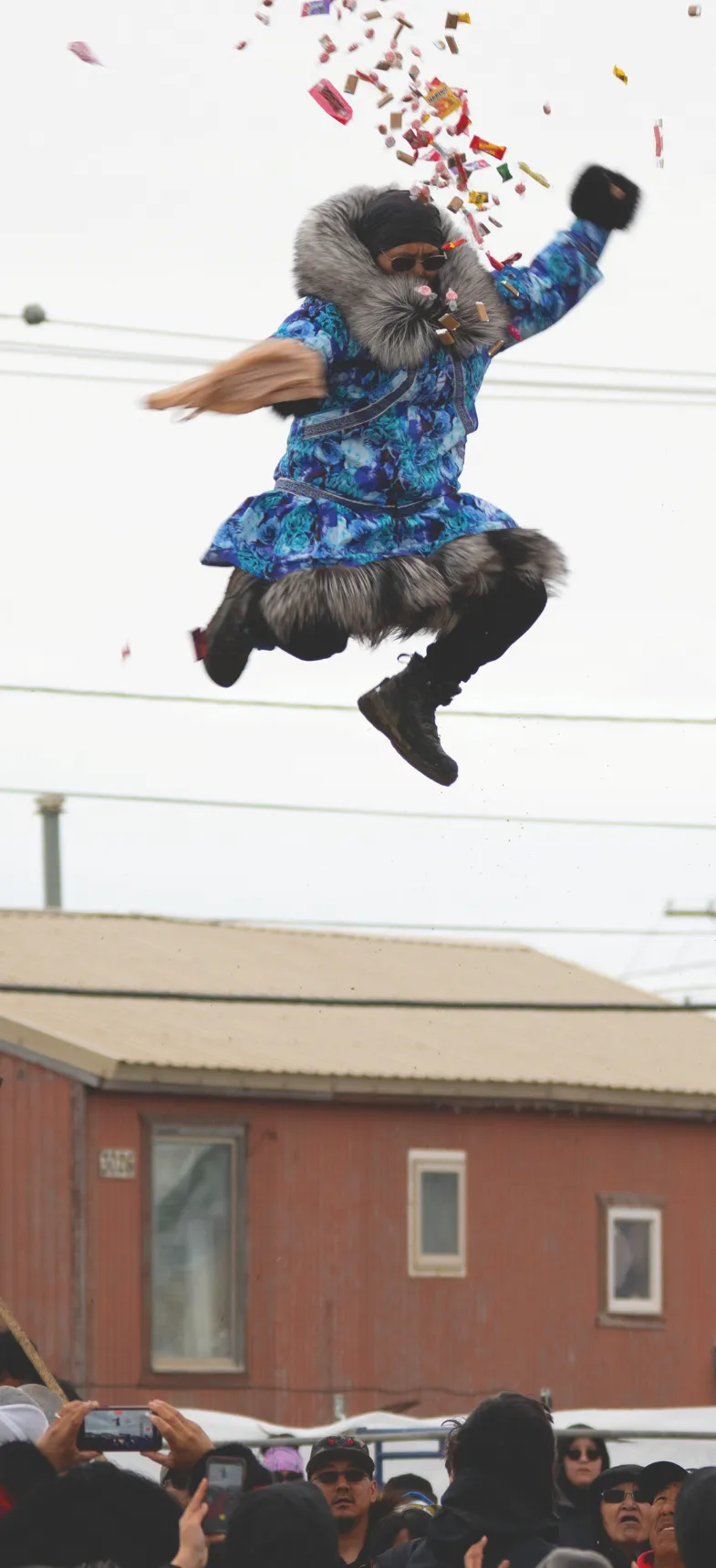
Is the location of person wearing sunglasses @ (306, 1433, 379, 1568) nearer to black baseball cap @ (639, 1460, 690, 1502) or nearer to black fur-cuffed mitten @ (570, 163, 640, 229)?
black baseball cap @ (639, 1460, 690, 1502)

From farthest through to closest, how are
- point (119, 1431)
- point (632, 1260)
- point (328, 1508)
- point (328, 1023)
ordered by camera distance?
point (632, 1260), point (328, 1023), point (119, 1431), point (328, 1508)

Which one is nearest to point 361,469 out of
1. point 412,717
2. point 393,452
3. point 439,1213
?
point 393,452

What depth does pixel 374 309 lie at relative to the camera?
6402 millimetres

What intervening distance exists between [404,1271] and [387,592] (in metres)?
12.9

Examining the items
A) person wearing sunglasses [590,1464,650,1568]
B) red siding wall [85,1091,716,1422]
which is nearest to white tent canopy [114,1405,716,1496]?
person wearing sunglasses [590,1464,650,1568]

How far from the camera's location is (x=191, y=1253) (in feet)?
58.2

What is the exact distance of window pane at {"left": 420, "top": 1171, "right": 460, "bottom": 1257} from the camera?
1894cm

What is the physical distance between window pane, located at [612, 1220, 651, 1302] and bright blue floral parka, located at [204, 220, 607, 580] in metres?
13.8

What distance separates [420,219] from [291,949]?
49.3 feet

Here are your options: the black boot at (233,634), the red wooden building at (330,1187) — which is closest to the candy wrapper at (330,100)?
the black boot at (233,634)

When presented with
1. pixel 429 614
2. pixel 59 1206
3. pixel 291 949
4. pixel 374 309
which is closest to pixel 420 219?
pixel 374 309

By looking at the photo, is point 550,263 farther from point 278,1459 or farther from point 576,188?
point 278,1459

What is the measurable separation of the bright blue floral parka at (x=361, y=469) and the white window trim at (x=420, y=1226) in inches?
494

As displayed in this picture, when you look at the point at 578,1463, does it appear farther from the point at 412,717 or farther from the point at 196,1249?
the point at 196,1249
